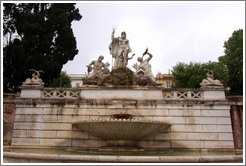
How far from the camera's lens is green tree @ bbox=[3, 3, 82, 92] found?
2022 cm

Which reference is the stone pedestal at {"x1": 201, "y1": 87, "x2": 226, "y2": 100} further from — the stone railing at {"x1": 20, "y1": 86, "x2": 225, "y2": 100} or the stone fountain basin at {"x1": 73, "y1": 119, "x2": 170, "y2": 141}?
the stone fountain basin at {"x1": 73, "y1": 119, "x2": 170, "y2": 141}

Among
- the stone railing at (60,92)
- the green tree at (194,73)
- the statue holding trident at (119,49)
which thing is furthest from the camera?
the green tree at (194,73)

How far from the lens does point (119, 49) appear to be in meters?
16.3

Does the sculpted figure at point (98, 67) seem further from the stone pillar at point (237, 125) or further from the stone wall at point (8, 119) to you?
the stone pillar at point (237, 125)

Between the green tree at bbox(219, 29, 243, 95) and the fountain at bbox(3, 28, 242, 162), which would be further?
the green tree at bbox(219, 29, 243, 95)

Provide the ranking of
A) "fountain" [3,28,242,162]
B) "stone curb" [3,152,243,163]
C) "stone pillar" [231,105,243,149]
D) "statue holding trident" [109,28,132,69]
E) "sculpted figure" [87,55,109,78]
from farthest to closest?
"statue holding trident" [109,28,132,69], "sculpted figure" [87,55,109,78], "stone pillar" [231,105,243,149], "fountain" [3,28,242,162], "stone curb" [3,152,243,163]

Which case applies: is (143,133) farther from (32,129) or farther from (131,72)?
(32,129)

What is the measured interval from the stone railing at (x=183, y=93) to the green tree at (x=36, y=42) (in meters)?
11.2

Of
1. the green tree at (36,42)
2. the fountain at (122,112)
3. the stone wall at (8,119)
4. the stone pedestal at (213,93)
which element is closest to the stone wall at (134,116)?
the fountain at (122,112)

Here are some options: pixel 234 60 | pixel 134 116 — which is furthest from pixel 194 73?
pixel 134 116

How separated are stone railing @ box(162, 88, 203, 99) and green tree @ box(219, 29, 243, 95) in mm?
18501

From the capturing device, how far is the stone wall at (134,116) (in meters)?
13.3

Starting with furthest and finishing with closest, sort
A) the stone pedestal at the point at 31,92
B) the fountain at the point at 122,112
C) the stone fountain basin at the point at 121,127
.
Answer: the stone pedestal at the point at 31,92 < the fountain at the point at 122,112 < the stone fountain basin at the point at 121,127

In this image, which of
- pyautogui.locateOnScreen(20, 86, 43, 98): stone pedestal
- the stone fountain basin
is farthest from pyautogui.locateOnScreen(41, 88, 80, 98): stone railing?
the stone fountain basin
